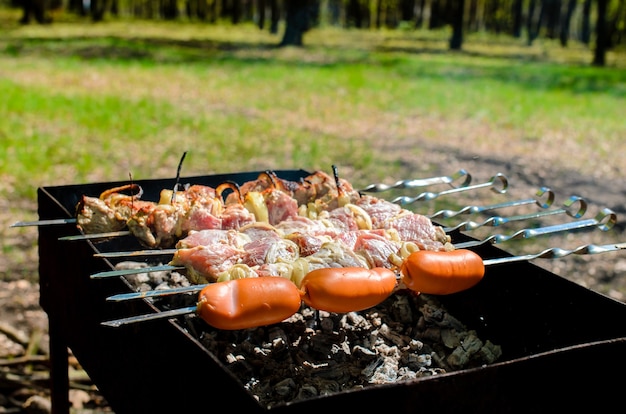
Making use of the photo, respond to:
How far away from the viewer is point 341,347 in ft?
9.42

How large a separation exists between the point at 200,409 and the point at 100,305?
792 millimetres

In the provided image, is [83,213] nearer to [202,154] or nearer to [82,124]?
[202,154]

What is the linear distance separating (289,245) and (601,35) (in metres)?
29.3

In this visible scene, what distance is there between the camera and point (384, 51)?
98.0 feet

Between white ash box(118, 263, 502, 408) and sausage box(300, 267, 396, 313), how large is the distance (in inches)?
16.7

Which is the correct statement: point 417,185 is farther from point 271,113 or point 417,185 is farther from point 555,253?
point 271,113

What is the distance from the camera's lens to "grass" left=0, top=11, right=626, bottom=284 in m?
10.5

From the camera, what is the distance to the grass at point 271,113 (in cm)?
1048

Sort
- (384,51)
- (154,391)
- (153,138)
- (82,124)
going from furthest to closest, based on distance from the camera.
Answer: (384,51) → (82,124) → (153,138) → (154,391)

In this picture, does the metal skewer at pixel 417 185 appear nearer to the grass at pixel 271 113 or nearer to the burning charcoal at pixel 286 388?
the burning charcoal at pixel 286 388

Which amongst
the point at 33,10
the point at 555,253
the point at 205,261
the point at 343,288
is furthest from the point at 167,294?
the point at 33,10

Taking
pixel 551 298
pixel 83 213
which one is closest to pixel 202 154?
pixel 83 213

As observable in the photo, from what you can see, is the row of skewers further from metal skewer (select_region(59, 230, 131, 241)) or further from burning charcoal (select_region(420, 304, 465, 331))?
burning charcoal (select_region(420, 304, 465, 331))

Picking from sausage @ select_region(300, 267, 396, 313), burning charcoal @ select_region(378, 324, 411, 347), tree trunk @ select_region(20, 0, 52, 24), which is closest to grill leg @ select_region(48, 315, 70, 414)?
burning charcoal @ select_region(378, 324, 411, 347)
